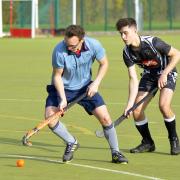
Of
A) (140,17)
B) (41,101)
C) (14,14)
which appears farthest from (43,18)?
(41,101)

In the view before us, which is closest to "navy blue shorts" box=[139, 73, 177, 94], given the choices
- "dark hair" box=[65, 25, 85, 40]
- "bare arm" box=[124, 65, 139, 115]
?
"bare arm" box=[124, 65, 139, 115]

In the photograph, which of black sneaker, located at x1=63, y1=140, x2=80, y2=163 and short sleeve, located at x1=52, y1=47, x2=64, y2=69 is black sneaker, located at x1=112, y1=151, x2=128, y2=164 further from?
short sleeve, located at x1=52, y1=47, x2=64, y2=69

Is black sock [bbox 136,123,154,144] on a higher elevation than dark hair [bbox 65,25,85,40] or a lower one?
lower

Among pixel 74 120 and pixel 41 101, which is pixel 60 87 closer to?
pixel 74 120

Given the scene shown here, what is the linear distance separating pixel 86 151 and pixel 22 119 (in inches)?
136

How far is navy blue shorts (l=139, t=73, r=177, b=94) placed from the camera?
1088 centimetres

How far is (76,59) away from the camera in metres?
10.1

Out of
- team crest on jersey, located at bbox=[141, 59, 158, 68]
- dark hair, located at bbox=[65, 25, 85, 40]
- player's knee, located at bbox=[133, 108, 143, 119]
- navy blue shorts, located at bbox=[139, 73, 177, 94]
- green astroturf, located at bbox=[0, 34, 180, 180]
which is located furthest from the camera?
player's knee, located at bbox=[133, 108, 143, 119]

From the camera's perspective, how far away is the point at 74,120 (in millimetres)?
14273

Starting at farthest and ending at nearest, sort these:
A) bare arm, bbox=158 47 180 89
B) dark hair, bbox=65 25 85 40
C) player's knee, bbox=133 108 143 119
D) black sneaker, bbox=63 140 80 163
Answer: player's knee, bbox=133 108 143 119 → bare arm, bbox=158 47 180 89 → black sneaker, bbox=63 140 80 163 → dark hair, bbox=65 25 85 40

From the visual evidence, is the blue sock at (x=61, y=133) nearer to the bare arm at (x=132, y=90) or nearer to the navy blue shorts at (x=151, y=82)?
the bare arm at (x=132, y=90)

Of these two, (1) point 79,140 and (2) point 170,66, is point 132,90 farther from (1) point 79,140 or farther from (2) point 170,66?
(1) point 79,140

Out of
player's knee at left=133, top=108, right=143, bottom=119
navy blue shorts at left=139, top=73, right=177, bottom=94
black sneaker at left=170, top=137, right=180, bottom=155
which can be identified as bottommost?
black sneaker at left=170, top=137, right=180, bottom=155

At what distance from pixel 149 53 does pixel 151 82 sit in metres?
0.47
